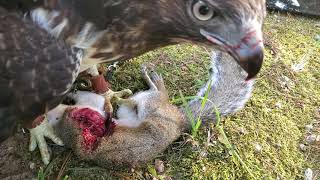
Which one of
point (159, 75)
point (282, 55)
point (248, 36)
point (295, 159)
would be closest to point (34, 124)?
point (159, 75)

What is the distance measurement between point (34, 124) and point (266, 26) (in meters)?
1.96

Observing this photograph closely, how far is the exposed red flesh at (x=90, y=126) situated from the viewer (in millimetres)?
3262

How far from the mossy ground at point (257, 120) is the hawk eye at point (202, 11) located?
1.02 meters

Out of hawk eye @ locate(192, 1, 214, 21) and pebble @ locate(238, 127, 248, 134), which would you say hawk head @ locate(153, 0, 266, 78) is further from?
pebble @ locate(238, 127, 248, 134)

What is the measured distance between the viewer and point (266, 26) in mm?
4477

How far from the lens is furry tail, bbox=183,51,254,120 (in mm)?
3645

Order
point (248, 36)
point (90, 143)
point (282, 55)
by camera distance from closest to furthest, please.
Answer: point (248, 36), point (90, 143), point (282, 55)

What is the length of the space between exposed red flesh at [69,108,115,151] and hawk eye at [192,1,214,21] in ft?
3.00

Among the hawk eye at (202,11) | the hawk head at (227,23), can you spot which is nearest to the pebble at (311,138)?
the hawk head at (227,23)

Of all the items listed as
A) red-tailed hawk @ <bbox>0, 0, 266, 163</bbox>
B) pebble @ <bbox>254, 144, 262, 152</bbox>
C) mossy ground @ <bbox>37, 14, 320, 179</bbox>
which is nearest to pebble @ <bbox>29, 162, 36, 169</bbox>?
mossy ground @ <bbox>37, 14, 320, 179</bbox>

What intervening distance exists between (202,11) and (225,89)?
106 centimetres

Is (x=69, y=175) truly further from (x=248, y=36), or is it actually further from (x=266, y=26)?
(x=266, y=26)

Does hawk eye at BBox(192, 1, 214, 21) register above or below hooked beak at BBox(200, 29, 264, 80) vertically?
above

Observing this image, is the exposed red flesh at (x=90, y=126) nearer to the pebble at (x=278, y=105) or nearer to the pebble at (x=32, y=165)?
the pebble at (x=32, y=165)
